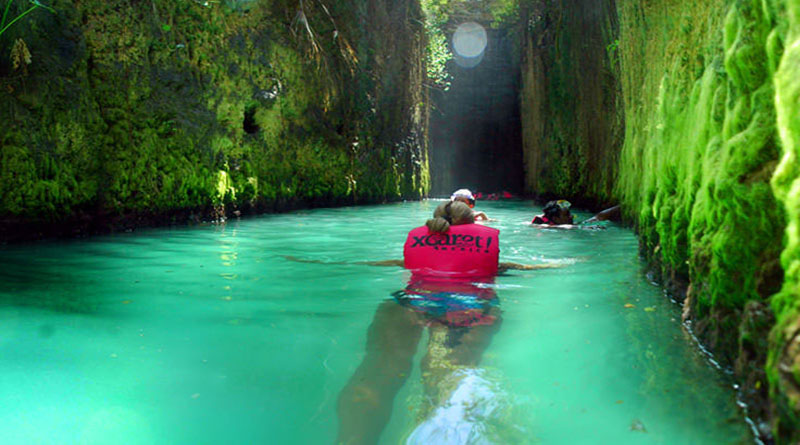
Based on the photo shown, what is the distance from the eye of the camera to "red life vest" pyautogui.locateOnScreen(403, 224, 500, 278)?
18.3ft

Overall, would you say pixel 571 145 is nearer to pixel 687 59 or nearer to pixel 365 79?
pixel 365 79

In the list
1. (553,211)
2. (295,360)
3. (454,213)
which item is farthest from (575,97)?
(295,360)

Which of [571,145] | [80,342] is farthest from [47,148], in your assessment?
[571,145]

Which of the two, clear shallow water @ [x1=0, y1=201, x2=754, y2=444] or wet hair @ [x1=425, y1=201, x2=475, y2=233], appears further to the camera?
wet hair @ [x1=425, y1=201, x2=475, y2=233]

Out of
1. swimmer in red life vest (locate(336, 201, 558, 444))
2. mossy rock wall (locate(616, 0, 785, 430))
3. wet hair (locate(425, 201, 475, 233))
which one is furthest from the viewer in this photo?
wet hair (locate(425, 201, 475, 233))

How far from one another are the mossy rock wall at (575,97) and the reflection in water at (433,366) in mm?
9174

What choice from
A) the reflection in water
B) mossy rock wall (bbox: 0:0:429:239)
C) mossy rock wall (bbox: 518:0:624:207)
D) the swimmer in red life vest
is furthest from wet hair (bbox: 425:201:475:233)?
mossy rock wall (bbox: 518:0:624:207)

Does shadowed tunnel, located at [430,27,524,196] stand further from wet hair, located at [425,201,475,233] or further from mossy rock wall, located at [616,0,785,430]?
mossy rock wall, located at [616,0,785,430]

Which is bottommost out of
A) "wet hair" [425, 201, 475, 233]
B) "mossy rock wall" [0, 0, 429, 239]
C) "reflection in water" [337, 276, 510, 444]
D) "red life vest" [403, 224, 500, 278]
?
"reflection in water" [337, 276, 510, 444]

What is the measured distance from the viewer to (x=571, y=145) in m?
19.7

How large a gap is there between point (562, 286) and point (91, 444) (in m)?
4.36

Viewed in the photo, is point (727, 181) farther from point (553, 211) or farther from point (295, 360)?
point (553, 211)

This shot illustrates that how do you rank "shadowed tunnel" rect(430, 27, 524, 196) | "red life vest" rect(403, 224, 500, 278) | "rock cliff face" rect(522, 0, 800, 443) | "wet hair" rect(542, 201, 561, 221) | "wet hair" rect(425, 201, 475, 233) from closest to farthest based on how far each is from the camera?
"rock cliff face" rect(522, 0, 800, 443) → "red life vest" rect(403, 224, 500, 278) → "wet hair" rect(425, 201, 475, 233) → "wet hair" rect(542, 201, 561, 221) → "shadowed tunnel" rect(430, 27, 524, 196)

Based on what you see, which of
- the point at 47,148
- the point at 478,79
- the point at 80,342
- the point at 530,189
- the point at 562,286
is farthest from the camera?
the point at 478,79
